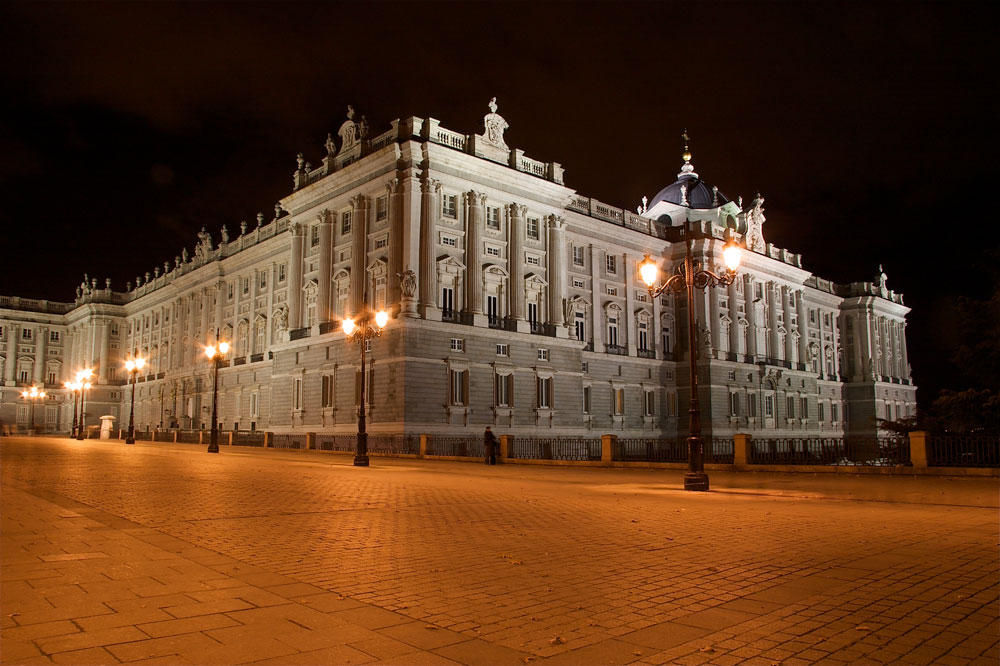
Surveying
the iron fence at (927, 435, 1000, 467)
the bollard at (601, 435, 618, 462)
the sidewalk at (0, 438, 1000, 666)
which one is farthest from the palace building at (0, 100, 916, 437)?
the sidewalk at (0, 438, 1000, 666)

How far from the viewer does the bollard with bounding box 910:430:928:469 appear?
887 inches

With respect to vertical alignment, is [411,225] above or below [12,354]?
above

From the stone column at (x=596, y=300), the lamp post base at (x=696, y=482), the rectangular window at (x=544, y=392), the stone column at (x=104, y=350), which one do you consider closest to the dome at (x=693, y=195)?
the stone column at (x=596, y=300)

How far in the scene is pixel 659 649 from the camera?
4.90 m

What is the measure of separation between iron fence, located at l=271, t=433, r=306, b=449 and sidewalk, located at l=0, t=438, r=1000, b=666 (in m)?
29.5

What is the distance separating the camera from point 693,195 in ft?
249

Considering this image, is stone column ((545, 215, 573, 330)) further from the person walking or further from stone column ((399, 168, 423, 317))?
the person walking

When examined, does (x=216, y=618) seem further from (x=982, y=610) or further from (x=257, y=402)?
(x=257, y=402)

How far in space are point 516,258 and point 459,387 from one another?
9.90m

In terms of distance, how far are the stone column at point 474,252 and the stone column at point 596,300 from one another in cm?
1479

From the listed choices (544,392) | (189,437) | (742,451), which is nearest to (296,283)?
(189,437)

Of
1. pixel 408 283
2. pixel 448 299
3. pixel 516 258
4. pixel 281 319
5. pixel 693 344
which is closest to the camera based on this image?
pixel 693 344

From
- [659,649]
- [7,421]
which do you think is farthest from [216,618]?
[7,421]

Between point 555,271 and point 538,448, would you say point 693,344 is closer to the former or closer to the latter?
point 538,448
